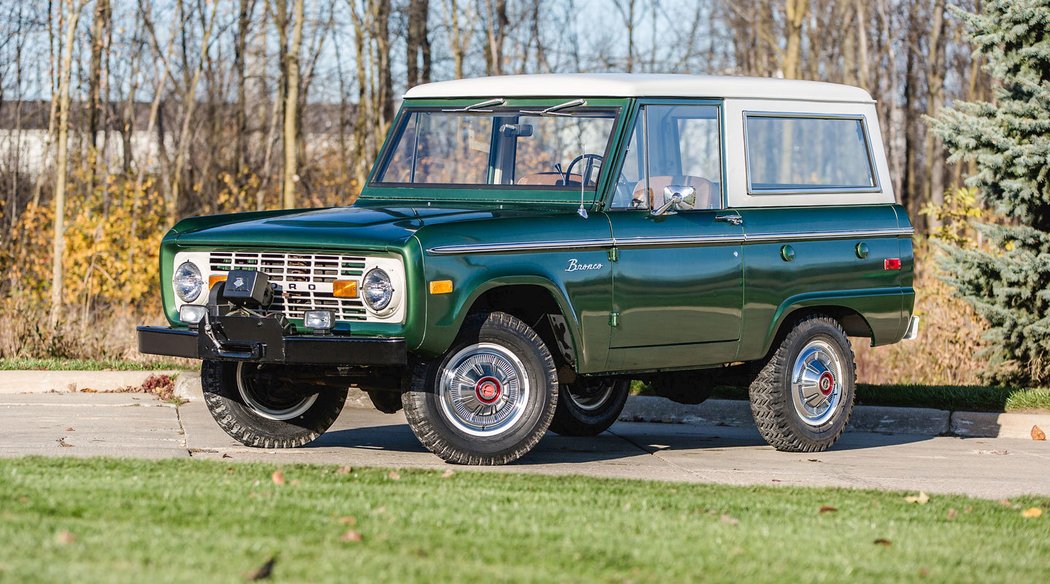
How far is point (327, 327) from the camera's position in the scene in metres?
7.85

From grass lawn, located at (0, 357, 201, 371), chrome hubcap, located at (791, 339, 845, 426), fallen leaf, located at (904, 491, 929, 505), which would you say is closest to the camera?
fallen leaf, located at (904, 491, 929, 505)

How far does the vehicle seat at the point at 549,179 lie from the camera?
8.95m

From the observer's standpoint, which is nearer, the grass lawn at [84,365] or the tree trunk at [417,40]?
the grass lawn at [84,365]

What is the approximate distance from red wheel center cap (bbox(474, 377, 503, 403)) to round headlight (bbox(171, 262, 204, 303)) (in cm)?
165

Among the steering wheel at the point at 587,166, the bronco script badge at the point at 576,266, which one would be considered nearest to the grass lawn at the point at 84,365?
the steering wheel at the point at 587,166

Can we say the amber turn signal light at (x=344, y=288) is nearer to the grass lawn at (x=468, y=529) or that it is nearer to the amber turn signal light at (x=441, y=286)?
the amber turn signal light at (x=441, y=286)

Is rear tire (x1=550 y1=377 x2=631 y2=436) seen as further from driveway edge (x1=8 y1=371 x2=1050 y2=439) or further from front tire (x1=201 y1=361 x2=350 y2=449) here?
front tire (x1=201 y1=361 x2=350 y2=449)

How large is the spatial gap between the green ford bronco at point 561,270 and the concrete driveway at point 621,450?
0.33 metres

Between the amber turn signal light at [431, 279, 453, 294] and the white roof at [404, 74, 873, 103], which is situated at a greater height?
the white roof at [404, 74, 873, 103]

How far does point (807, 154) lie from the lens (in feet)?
33.3

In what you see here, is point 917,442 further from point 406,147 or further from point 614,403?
point 406,147

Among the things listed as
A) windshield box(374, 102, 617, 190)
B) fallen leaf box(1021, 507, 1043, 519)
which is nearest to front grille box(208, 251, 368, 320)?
windshield box(374, 102, 617, 190)

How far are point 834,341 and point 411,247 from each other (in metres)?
3.49

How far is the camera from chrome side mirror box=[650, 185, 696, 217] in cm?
879
